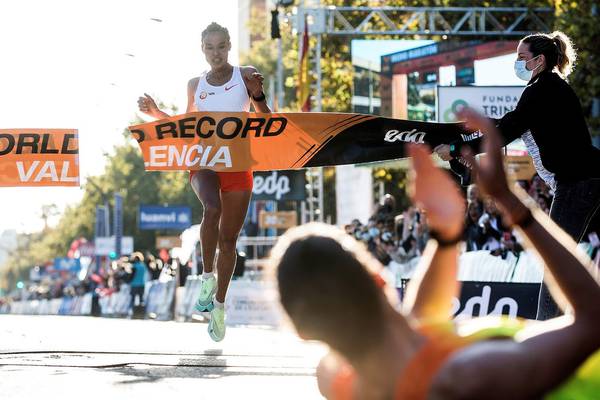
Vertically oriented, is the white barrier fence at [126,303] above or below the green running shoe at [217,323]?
below

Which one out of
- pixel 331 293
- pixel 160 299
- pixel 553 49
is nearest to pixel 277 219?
pixel 160 299

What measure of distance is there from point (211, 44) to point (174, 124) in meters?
0.59

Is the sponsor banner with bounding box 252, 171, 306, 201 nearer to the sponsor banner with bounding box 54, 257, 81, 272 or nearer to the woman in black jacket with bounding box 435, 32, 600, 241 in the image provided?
the woman in black jacket with bounding box 435, 32, 600, 241

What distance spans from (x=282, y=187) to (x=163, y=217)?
33.7 meters

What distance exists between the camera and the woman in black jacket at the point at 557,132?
19.2 feet

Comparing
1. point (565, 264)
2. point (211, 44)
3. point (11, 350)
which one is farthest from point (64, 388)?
point (565, 264)

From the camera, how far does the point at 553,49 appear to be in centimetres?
610

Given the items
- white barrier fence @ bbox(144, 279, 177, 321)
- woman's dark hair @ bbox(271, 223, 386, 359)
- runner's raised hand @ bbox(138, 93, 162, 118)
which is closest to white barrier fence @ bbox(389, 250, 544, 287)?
runner's raised hand @ bbox(138, 93, 162, 118)

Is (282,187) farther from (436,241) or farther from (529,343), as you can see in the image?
(529,343)

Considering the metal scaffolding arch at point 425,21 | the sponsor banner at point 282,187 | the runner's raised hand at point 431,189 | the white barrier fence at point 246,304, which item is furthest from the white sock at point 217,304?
the sponsor banner at point 282,187

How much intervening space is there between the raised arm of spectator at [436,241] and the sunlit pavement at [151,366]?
274 cm

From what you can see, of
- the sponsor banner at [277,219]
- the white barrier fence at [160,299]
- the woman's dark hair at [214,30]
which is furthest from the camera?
the sponsor banner at [277,219]

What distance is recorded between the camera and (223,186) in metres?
8.14

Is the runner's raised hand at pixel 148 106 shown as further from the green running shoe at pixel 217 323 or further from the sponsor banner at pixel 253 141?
the green running shoe at pixel 217 323
